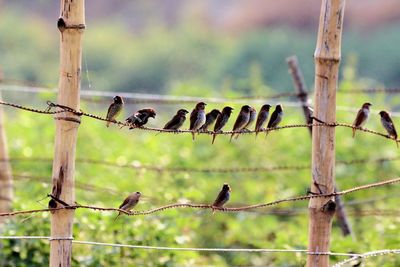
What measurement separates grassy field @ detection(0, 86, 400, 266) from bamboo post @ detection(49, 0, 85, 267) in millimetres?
2715

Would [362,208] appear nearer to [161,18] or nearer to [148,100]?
[148,100]

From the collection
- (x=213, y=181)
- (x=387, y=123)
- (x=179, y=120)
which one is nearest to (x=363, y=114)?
(x=387, y=123)

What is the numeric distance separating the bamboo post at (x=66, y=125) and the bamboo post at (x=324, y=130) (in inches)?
61.5

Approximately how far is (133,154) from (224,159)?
160 centimetres

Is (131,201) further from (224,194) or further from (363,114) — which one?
(363,114)

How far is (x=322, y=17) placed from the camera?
8211mm

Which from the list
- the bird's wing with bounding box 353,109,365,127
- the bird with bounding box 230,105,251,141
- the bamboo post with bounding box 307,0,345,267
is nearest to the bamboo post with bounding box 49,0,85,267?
the bamboo post with bounding box 307,0,345,267

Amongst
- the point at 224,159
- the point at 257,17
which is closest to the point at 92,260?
the point at 224,159

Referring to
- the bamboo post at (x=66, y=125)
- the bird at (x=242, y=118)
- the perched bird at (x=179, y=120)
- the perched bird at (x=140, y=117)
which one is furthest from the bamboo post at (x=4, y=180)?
the bamboo post at (x=66, y=125)

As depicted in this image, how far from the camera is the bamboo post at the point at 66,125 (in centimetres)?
770

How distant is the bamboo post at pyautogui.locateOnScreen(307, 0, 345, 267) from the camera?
26.7 ft

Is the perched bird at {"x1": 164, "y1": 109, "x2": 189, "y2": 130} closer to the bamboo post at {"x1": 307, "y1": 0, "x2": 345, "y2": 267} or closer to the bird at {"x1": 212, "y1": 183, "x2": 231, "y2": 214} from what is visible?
the bird at {"x1": 212, "y1": 183, "x2": 231, "y2": 214}

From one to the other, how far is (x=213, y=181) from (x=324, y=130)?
7925 mm

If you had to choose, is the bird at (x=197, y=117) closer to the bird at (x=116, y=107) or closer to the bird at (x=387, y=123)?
the bird at (x=116, y=107)
